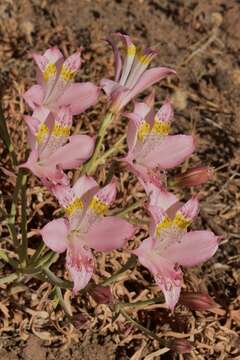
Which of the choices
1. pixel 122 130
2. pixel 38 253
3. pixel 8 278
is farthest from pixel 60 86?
pixel 122 130

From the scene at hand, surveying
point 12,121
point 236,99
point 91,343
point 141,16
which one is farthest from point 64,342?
point 141,16

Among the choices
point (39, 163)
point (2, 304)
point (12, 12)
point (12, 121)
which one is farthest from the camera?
point (12, 12)

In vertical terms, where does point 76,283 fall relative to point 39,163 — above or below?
below

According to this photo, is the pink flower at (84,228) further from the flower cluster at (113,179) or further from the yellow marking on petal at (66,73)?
the yellow marking on petal at (66,73)

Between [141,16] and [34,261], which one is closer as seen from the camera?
[34,261]

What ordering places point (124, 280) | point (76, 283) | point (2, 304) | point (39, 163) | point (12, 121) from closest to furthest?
1. point (76, 283)
2. point (39, 163)
3. point (2, 304)
4. point (124, 280)
5. point (12, 121)

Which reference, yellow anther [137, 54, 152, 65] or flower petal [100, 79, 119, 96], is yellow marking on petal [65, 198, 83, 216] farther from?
yellow anther [137, 54, 152, 65]

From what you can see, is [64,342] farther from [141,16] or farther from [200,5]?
[200,5]
